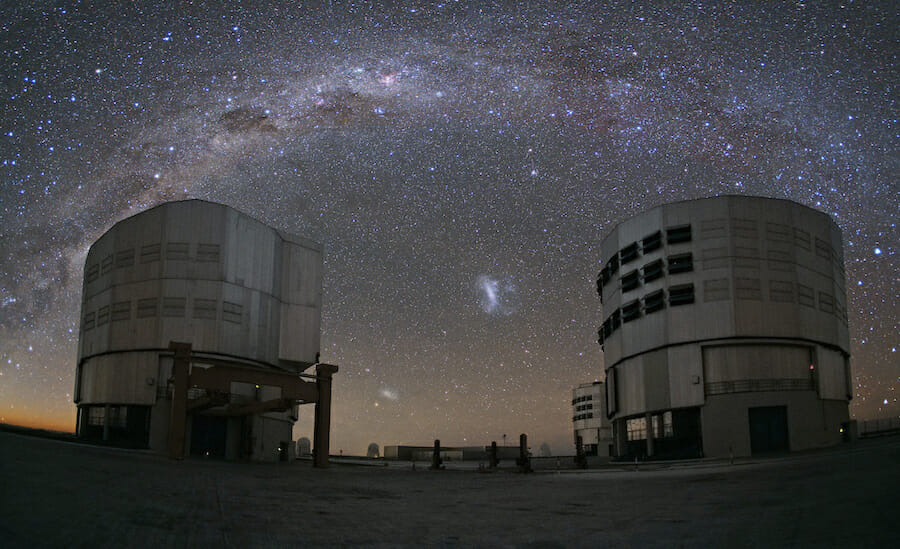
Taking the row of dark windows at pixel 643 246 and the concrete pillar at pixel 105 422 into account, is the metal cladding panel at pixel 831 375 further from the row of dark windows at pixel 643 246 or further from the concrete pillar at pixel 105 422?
the concrete pillar at pixel 105 422

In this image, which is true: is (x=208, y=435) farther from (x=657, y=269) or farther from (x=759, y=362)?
(x=759, y=362)

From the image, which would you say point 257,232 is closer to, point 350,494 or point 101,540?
point 350,494

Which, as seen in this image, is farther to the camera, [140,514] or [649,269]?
[649,269]

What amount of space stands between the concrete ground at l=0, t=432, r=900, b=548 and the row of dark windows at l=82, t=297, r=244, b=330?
31.7 m

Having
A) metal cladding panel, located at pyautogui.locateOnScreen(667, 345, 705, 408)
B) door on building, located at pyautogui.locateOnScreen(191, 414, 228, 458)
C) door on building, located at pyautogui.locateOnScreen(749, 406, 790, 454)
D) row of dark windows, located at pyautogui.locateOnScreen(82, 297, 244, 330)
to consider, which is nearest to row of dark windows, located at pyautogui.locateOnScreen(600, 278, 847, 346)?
metal cladding panel, located at pyautogui.locateOnScreen(667, 345, 705, 408)

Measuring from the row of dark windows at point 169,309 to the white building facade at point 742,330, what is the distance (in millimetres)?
31767

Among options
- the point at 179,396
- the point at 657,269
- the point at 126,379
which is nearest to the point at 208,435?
the point at 126,379

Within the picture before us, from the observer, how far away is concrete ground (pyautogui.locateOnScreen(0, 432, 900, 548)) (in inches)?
365

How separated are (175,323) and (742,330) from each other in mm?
39658

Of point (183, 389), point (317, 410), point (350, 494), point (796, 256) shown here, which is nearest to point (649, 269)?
point (796, 256)

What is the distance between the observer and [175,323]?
49.8m

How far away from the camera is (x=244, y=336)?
52844 mm

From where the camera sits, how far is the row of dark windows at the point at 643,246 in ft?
178

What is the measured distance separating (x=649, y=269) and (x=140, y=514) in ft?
164
